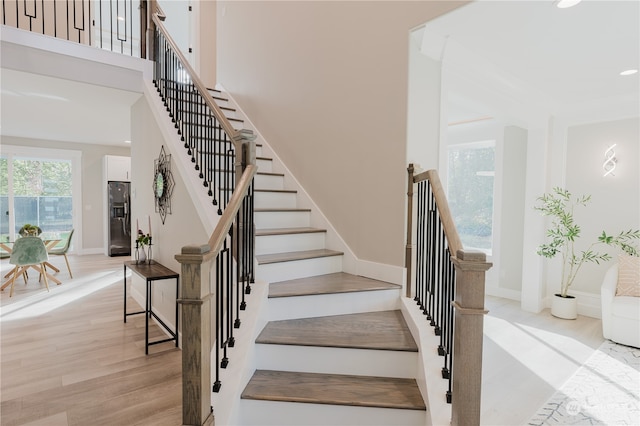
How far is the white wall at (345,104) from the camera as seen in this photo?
2.67m

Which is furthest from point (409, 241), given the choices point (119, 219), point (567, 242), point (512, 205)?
point (119, 219)

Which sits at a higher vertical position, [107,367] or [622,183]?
[622,183]

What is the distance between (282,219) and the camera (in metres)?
3.30

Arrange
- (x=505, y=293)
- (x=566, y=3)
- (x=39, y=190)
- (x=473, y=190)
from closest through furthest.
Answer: (x=566, y=3) → (x=505, y=293) → (x=473, y=190) → (x=39, y=190)

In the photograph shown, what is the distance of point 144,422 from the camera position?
2.15m

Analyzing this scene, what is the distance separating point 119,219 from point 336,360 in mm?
7868

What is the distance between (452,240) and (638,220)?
399cm

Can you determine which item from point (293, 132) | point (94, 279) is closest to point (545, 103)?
point (293, 132)

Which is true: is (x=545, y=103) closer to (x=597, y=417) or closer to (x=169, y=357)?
(x=597, y=417)

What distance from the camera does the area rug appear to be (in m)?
2.28

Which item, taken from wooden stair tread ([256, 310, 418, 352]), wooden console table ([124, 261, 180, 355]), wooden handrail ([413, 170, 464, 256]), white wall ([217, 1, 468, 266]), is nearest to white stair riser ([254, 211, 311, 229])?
white wall ([217, 1, 468, 266])

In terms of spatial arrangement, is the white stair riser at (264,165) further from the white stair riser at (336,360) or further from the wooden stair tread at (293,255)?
the white stair riser at (336,360)

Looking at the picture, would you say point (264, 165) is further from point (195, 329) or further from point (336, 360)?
point (195, 329)

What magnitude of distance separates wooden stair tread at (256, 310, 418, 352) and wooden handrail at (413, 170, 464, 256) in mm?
763
